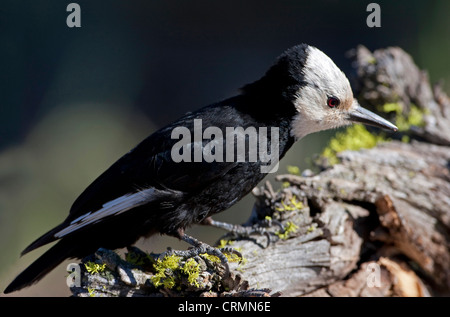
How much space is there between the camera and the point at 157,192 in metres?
2.53

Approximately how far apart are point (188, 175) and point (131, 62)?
3860mm

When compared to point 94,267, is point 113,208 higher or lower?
higher

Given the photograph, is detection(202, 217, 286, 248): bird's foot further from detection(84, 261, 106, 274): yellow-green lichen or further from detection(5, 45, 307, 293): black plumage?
detection(84, 261, 106, 274): yellow-green lichen

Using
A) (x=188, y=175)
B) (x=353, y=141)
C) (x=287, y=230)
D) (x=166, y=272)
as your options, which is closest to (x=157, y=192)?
(x=188, y=175)

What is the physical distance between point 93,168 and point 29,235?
897 mm

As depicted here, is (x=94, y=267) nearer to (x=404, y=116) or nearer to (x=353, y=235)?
(x=353, y=235)

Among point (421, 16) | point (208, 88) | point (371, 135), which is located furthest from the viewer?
point (208, 88)

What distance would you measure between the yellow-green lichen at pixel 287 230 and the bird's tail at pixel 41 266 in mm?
1028

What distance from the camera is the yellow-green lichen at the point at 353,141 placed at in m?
3.55

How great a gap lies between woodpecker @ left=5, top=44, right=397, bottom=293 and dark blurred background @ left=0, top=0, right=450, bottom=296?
2.19 metres

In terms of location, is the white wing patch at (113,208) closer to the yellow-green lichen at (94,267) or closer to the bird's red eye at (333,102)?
the yellow-green lichen at (94,267)

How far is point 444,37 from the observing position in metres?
5.11

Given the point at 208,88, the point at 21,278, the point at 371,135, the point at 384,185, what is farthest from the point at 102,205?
the point at 208,88

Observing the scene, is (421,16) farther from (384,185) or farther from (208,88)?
(384,185)
